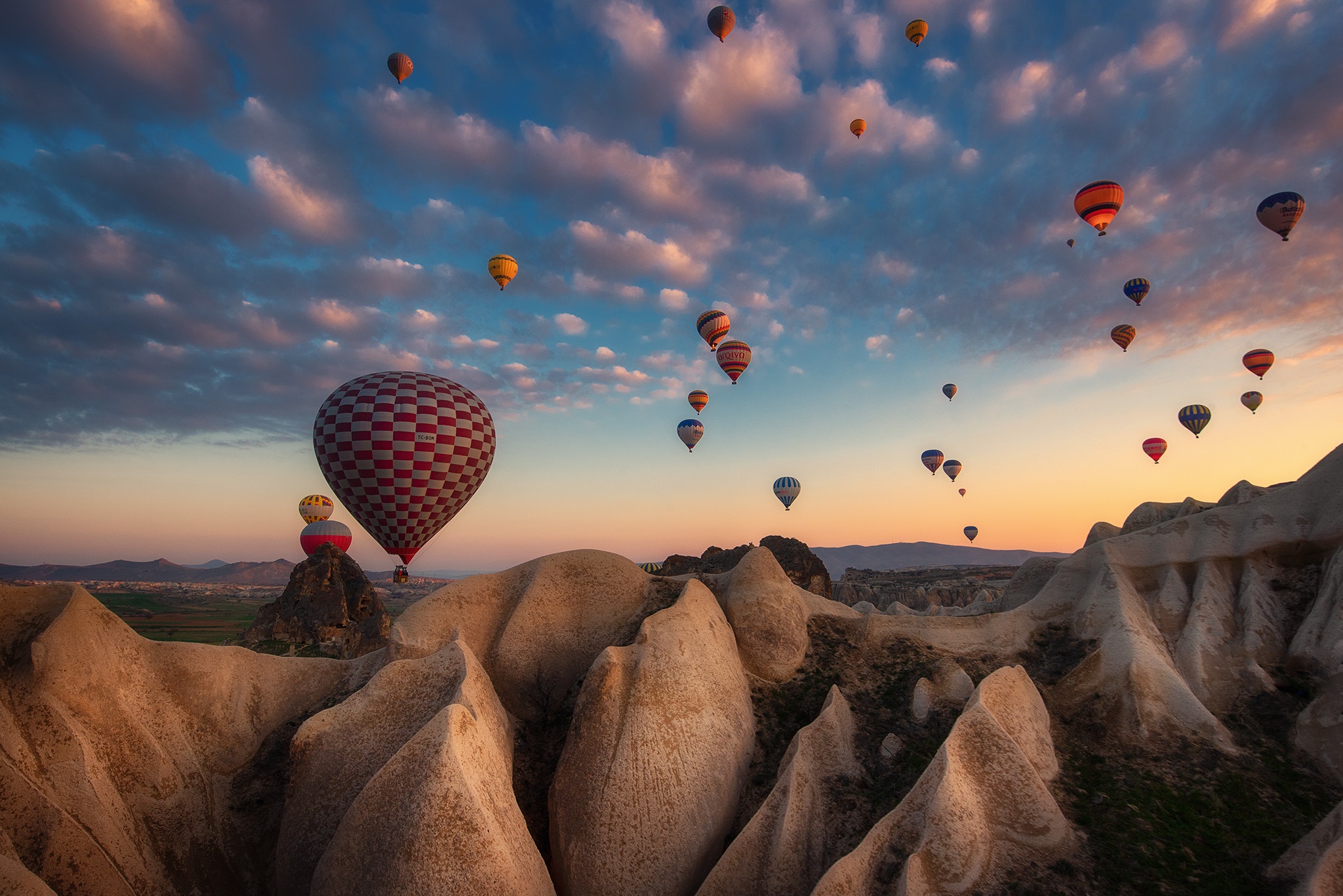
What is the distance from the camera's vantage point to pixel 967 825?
19.5 m

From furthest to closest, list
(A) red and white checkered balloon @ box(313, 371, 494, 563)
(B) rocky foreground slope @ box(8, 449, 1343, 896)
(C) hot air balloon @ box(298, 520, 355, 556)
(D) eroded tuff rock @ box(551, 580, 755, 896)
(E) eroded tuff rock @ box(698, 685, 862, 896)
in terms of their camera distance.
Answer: (C) hot air balloon @ box(298, 520, 355, 556), (A) red and white checkered balloon @ box(313, 371, 494, 563), (D) eroded tuff rock @ box(551, 580, 755, 896), (E) eroded tuff rock @ box(698, 685, 862, 896), (B) rocky foreground slope @ box(8, 449, 1343, 896)

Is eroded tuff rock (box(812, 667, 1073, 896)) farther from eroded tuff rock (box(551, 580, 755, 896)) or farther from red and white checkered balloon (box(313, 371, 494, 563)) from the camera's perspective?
red and white checkered balloon (box(313, 371, 494, 563))

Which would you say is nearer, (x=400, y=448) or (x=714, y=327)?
(x=400, y=448)

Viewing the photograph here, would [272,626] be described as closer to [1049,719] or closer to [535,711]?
[535,711]

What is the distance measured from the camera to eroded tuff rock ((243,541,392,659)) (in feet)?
213

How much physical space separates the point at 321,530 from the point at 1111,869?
265 feet

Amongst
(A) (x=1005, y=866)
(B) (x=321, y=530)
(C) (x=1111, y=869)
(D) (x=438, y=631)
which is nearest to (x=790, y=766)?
(A) (x=1005, y=866)

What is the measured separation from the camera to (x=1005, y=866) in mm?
19328

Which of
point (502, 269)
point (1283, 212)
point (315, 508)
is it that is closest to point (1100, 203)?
point (1283, 212)

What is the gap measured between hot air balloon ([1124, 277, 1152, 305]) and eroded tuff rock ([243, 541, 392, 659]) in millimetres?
79299

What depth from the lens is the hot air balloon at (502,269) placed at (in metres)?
52.5

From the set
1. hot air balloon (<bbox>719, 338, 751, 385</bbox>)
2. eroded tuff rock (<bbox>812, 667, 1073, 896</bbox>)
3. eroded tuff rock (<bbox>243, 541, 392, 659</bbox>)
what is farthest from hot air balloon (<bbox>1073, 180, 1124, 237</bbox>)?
eroded tuff rock (<bbox>243, 541, 392, 659</bbox>)

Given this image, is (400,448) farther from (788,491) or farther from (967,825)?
(788,491)

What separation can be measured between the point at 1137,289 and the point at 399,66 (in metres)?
67.4
